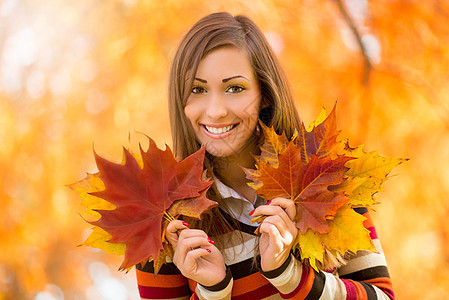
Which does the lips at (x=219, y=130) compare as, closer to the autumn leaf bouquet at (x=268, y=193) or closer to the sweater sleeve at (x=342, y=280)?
the autumn leaf bouquet at (x=268, y=193)

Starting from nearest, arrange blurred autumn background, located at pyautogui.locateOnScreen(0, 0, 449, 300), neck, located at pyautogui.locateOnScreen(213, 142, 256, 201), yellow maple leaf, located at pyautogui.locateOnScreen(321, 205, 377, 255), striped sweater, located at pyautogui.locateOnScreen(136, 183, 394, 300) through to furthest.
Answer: yellow maple leaf, located at pyautogui.locateOnScreen(321, 205, 377, 255), striped sweater, located at pyautogui.locateOnScreen(136, 183, 394, 300), neck, located at pyautogui.locateOnScreen(213, 142, 256, 201), blurred autumn background, located at pyautogui.locateOnScreen(0, 0, 449, 300)

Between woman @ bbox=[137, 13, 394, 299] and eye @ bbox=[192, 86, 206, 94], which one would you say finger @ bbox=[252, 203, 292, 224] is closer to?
woman @ bbox=[137, 13, 394, 299]

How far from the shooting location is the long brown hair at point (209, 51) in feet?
2.90

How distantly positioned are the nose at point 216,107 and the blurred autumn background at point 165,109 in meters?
0.64

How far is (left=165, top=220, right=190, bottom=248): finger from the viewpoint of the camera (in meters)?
0.72

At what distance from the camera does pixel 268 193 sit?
2.46ft

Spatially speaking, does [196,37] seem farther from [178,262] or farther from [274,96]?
[178,262]

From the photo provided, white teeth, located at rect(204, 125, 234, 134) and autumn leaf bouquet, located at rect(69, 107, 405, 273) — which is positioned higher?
white teeth, located at rect(204, 125, 234, 134)

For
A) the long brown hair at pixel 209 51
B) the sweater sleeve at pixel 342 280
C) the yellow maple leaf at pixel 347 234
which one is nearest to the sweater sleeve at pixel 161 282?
the long brown hair at pixel 209 51

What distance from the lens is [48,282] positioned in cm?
182

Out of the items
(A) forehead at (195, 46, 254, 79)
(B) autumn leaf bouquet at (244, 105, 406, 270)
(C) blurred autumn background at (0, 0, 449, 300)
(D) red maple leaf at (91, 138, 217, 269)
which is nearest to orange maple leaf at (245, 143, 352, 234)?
(B) autumn leaf bouquet at (244, 105, 406, 270)

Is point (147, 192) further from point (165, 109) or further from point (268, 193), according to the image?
point (165, 109)

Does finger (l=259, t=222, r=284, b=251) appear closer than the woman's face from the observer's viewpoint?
Yes

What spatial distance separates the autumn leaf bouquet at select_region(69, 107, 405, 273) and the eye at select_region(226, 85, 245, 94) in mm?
186
